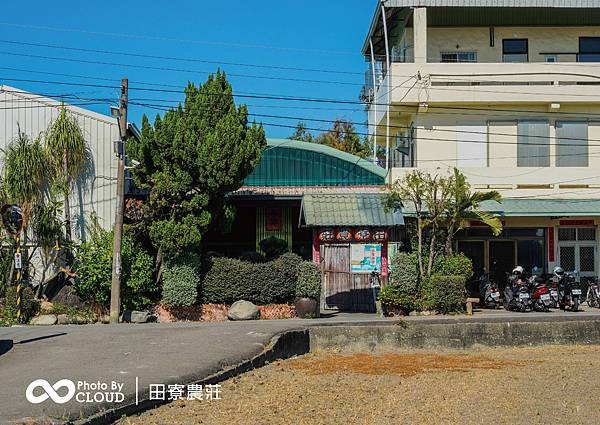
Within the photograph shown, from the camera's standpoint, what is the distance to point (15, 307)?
23.1m

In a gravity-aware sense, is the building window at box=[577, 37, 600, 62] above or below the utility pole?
above

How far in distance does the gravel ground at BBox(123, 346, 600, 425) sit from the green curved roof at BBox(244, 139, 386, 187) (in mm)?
12252

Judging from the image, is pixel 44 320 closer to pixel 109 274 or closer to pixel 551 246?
pixel 109 274

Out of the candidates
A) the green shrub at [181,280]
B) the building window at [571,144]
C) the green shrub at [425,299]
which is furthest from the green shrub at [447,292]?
the building window at [571,144]

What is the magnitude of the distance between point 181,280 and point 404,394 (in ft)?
37.6

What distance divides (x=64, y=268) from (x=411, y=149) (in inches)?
496

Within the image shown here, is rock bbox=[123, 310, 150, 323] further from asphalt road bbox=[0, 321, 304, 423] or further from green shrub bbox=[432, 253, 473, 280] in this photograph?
green shrub bbox=[432, 253, 473, 280]

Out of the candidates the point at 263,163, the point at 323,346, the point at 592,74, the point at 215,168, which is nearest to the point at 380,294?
the point at 323,346

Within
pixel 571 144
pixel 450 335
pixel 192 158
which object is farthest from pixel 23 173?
pixel 571 144

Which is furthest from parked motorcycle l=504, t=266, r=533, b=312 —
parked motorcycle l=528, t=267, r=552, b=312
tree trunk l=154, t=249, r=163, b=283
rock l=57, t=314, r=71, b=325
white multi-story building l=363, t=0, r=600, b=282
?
rock l=57, t=314, r=71, b=325

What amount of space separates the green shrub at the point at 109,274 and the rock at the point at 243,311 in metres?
2.49

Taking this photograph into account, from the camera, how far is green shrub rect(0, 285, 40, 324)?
906 inches

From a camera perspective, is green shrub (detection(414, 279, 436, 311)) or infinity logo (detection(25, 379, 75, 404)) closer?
infinity logo (detection(25, 379, 75, 404))

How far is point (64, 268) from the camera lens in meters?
25.3
